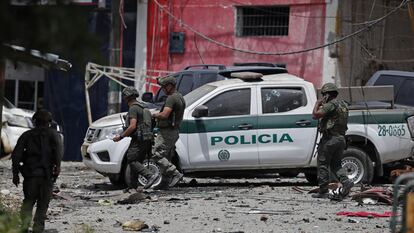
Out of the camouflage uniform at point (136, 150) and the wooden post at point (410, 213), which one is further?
the camouflage uniform at point (136, 150)

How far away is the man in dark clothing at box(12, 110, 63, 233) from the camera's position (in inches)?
366

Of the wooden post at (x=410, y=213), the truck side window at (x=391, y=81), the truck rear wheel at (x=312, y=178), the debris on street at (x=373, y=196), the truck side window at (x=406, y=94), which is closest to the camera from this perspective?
the wooden post at (x=410, y=213)

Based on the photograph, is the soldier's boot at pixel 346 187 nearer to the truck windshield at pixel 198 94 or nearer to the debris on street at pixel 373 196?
the debris on street at pixel 373 196

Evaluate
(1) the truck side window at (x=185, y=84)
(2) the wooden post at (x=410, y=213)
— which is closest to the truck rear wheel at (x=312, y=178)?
(1) the truck side window at (x=185, y=84)

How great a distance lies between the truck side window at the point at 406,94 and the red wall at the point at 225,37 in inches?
210

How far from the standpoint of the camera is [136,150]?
1350 centimetres

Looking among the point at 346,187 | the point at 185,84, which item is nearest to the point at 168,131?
the point at 346,187

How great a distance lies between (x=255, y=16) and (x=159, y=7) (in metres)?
2.64

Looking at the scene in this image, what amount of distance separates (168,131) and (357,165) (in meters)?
3.36

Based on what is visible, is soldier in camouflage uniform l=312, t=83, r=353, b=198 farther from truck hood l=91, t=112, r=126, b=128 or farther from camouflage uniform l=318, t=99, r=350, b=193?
truck hood l=91, t=112, r=126, b=128

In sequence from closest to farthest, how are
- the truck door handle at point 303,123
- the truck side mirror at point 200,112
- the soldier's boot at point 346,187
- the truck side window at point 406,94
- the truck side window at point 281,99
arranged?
the soldier's boot at point 346,187 → the truck side mirror at point 200,112 → the truck door handle at point 303,123 → the truck side window at point 281,99 → the truck side window at point 406,94

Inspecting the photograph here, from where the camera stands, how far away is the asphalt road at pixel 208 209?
34.3 feet

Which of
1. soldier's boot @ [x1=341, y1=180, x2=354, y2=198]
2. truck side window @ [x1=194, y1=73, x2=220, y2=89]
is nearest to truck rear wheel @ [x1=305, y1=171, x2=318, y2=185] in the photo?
soldier's boot @ [x1=341, y1=180, x2=354, y2=198]

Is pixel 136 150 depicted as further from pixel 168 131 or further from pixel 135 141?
pixel 168 131
